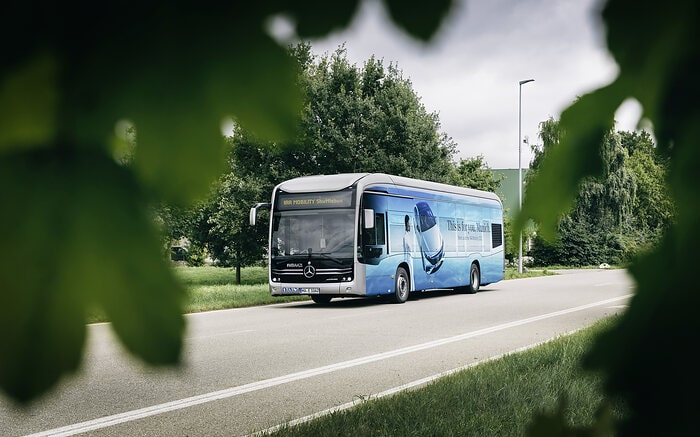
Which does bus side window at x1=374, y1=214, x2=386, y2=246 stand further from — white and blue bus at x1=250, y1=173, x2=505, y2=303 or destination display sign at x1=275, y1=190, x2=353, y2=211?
destination display sign at x1=275, y1=190, x2=353, y2=211

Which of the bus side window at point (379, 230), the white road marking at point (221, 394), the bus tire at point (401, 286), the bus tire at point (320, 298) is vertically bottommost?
the white road marking at point (221, 394)

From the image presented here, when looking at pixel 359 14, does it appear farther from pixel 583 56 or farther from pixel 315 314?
pixel 315 314

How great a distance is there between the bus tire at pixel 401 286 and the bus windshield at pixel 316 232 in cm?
163

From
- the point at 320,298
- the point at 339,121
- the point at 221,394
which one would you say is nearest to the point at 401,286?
the point at 320,298

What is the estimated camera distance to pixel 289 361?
24.6ft

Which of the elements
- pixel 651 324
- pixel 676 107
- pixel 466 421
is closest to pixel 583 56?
pixel 676 107

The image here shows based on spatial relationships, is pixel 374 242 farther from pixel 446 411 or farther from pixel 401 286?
pixel 446 411

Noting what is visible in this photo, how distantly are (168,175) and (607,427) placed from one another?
0.33m

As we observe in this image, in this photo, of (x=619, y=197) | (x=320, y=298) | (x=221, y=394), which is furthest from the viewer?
(x=320, y=298)

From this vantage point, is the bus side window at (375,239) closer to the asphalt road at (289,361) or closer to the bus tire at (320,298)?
the asphalt road at (289,361)

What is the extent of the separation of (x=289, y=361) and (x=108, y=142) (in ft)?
23.7

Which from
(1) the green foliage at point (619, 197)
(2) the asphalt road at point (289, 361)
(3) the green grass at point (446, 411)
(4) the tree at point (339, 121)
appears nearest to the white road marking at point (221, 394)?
(2) the asphalt road at point (289, 361)

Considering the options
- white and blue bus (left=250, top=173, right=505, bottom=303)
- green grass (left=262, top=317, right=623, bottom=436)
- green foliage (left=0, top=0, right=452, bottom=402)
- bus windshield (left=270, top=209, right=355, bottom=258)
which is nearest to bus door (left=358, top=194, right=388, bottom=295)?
white and blue bus (left=250, top=173, right=505, bottom=303)

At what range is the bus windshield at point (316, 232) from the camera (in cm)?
1333
